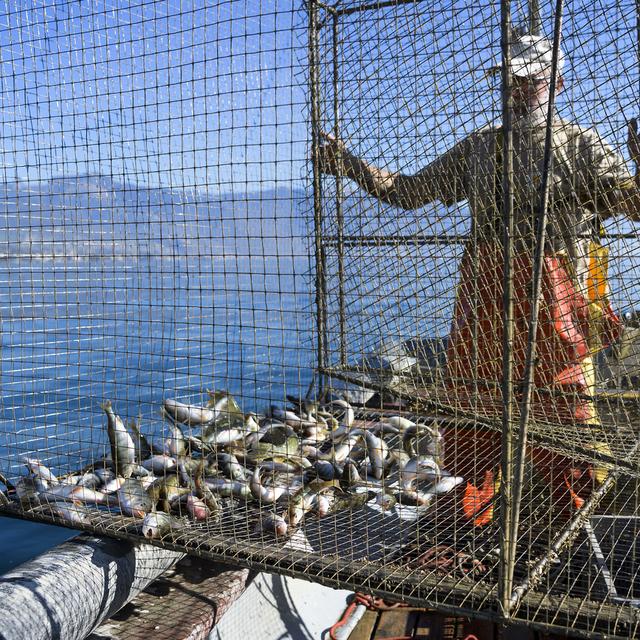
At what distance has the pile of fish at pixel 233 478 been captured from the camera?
2824 mm

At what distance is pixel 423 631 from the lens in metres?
3.03

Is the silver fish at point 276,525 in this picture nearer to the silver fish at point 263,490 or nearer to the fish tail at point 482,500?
the silver fish at point 263,490

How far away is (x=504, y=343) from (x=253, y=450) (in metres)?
1.85

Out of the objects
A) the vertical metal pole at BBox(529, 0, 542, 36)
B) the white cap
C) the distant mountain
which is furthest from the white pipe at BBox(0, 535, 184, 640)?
the vertical metal pole at BBox(529, 0, 542, 36)

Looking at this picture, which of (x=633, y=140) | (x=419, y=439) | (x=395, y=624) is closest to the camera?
(x=633, y=140)

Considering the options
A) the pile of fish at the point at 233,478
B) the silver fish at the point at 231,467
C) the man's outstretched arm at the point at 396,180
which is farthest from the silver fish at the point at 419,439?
the man's outstretched arm at the point at 396,180

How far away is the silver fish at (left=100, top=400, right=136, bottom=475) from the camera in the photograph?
318 centimetres

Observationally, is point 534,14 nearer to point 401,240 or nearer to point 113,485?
point 401,240

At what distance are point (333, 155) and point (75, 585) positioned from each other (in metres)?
2.04

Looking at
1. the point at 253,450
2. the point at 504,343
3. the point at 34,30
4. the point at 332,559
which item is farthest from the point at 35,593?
the point at 34,30

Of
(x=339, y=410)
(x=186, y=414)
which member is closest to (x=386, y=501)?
(x=186, y=414)

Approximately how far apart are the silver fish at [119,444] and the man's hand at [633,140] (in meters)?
2.26

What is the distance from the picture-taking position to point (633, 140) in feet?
7.36

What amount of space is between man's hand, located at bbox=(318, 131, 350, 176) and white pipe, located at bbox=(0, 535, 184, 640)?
171 cm
